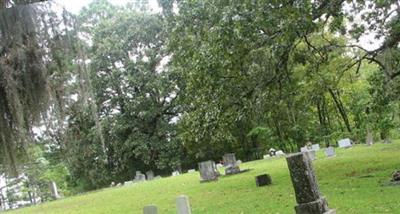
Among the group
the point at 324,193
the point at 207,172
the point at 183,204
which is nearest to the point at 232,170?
the point at 207,172

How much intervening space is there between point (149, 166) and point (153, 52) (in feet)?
27.4

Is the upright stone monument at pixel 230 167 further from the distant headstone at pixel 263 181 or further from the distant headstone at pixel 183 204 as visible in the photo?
the distant headstone at pixel 183 204

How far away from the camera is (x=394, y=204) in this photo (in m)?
8.02

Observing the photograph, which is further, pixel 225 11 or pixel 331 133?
pixel 331 133

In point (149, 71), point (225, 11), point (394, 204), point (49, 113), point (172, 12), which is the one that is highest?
point (149, 71)

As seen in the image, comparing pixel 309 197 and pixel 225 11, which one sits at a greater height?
pixel 225 11

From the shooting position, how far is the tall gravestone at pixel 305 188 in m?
6.92

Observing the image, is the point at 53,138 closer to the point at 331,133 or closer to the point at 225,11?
the point at 225,11

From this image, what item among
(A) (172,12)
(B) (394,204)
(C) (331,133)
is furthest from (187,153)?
(B) (394,204)

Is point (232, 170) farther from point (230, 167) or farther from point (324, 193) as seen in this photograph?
point (324, 193)

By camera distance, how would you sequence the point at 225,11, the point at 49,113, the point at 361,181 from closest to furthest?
the point at 49,113, the point at 225,11, the point at 361,181

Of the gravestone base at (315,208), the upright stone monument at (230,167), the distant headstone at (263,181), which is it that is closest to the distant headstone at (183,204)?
the gravestone base at (315,208)

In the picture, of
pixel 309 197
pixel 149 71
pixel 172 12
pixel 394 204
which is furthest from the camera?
pixel 149 71

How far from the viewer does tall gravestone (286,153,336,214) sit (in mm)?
6918
